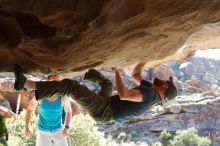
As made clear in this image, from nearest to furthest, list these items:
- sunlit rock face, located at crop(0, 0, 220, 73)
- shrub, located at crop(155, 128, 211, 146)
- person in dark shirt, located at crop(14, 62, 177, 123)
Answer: sunlit rock face, located at crop(0, 0, 220, 73)
person in dark shirt, located at crop(14, 62, 177, 123)
shrub, located at crop(155, 128, 211, 146)

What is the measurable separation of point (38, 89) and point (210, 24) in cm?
243

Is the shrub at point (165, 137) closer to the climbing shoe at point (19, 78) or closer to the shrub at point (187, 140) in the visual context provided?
the shrub at point (187, 140)

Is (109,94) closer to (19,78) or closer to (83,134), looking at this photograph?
(19,78)

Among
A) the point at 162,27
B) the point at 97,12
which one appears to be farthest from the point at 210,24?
the point at 97,12

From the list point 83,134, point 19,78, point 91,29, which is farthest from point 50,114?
point 83,134

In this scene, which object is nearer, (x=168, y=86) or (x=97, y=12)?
(x=97, y=12)

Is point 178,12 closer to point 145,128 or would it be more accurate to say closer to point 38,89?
point 38,89

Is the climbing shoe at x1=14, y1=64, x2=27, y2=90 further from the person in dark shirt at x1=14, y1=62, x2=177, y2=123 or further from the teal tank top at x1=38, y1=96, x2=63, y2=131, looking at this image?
the teal tank top at x1=38, y1=96, x2=63, y2=131

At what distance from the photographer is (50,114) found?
722 centimetres

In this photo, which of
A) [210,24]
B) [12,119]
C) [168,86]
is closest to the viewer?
[210,24]

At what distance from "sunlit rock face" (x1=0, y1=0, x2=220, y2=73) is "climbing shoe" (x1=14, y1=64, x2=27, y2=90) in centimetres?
9

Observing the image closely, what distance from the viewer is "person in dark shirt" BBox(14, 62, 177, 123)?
5438 mm

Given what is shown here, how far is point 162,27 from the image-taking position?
4.99 m

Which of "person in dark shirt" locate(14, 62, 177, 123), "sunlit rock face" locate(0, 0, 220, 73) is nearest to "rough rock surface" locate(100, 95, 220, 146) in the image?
"person in dark shirt" locate(14, 62, 177, 123)
